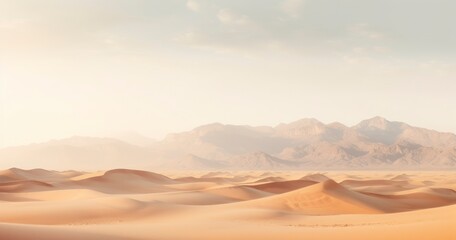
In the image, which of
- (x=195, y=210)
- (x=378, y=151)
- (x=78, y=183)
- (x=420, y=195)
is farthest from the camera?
(x=378, y=151)

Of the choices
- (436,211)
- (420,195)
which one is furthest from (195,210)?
(420,195)

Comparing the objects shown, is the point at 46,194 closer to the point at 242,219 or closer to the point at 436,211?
the point at 242,219

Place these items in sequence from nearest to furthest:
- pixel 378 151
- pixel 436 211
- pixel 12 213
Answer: pixel 436 211 → pixel 12 213 → pixel 378 151

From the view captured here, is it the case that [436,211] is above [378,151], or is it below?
below

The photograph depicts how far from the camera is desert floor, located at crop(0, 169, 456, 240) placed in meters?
11.0

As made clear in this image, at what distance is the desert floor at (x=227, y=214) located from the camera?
1098 cm

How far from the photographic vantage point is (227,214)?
17328 millimetres

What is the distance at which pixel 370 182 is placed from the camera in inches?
1686

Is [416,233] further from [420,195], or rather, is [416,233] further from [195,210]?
[420,195]

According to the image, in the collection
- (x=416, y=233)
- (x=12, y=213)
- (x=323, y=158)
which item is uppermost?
(x=323, y=158)

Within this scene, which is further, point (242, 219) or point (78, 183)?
point (78, 183)

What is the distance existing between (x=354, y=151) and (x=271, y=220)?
151022 millimetres

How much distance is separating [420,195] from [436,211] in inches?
549

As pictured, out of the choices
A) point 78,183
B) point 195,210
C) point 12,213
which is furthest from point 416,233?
point 78,183
